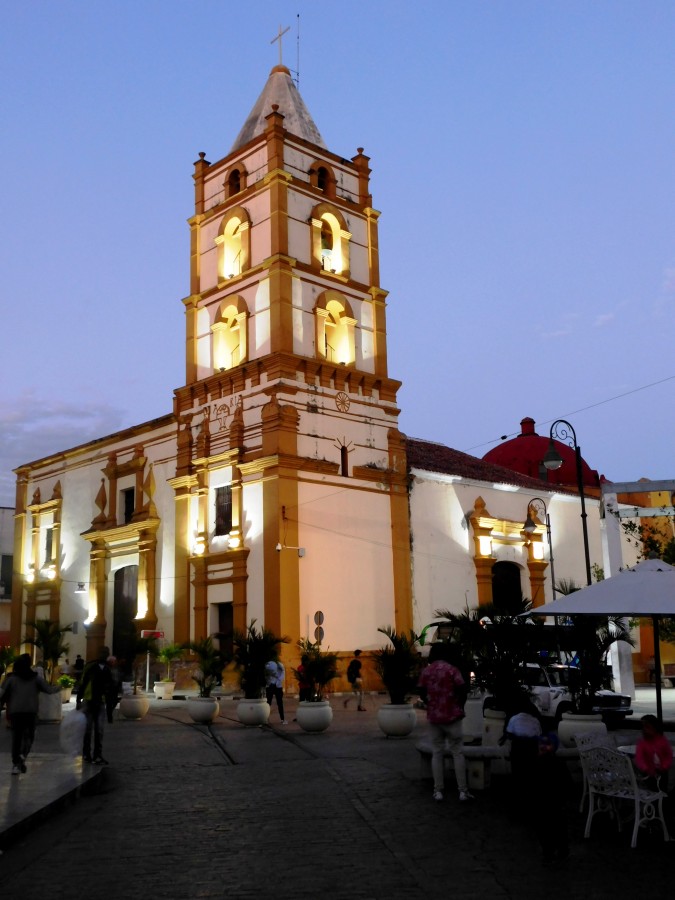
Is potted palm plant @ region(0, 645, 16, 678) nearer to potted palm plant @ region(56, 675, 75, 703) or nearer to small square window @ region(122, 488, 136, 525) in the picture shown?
potted palm plant @ region(56, 675, 75, 703)

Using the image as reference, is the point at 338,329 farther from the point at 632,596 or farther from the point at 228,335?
the point at 632,596

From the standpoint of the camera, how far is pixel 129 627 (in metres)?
33.6

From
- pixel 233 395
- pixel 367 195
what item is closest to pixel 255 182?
pixel 367 195

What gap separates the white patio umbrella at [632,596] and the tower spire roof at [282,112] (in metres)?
25.3

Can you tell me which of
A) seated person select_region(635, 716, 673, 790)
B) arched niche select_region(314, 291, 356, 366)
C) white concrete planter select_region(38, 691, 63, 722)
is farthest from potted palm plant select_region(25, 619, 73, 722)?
seated person select_region(635, 716, 673, 790)

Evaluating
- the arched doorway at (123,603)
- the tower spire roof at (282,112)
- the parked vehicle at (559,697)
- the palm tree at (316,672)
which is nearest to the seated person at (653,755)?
the parked vehicle at (559,697)

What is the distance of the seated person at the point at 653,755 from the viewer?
779 cm

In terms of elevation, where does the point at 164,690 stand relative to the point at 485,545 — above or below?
below

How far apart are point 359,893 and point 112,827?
331cm

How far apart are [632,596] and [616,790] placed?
3147 millimetres

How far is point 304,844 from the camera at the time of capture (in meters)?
7.60

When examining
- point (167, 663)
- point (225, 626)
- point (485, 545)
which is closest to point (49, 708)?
point (167, 663)

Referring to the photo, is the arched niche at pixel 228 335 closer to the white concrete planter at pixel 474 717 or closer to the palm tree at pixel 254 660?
the palm tree at pixel 254 660

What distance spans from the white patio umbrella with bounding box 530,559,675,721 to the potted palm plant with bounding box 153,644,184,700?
17.9 metres
